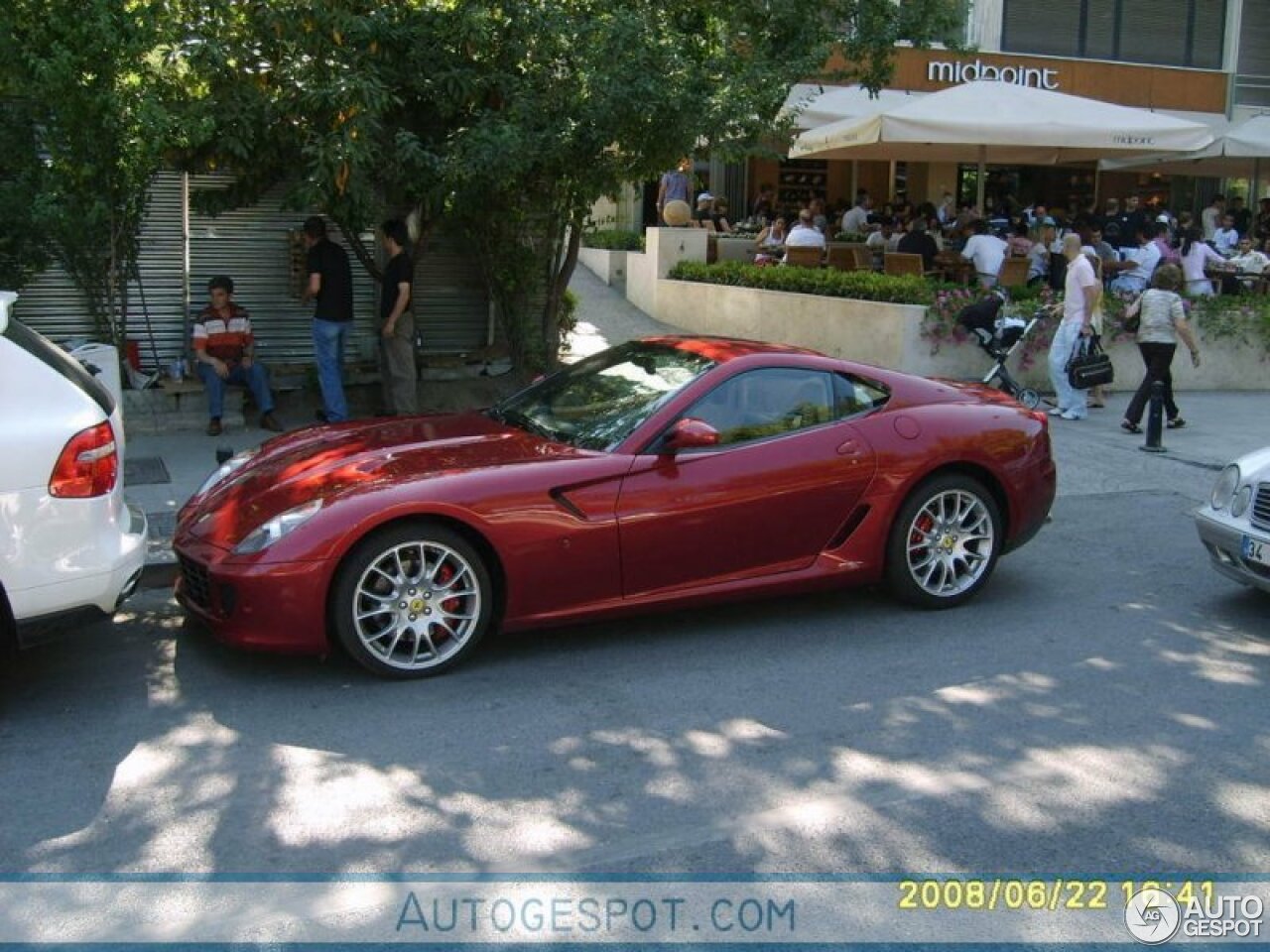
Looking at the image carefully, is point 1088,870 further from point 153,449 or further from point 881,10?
point 881,10

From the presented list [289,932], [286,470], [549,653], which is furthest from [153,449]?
[289,932]

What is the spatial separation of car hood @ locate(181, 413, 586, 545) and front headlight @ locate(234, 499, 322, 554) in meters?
0.05

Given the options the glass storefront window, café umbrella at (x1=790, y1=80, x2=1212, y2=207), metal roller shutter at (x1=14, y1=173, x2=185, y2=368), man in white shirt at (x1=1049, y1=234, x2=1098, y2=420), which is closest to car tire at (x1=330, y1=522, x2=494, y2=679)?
metal roller shutter at (x1=14, y1=173, x2=185, y2=368)

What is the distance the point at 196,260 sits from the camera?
11.9 metres

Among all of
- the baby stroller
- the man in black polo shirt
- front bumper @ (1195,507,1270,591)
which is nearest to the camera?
front bumper @ (1195,507,1270,591)

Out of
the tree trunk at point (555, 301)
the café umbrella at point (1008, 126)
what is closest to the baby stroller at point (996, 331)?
the café umbrella at point (1008, 126)

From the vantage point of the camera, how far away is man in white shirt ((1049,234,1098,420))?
12.2 m

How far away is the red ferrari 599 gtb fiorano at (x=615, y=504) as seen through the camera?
18.3 feet

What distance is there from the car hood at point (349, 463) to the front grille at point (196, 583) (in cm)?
13

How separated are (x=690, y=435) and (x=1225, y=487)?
2.93 metres

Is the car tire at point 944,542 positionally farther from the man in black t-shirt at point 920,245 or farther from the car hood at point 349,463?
the man in black t-shirt at point 920,245

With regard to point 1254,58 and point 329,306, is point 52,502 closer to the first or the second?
point 329,306

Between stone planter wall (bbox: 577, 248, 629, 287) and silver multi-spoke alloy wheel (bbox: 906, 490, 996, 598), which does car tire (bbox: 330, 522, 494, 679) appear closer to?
silver multi-spoke alloy wheel (bbox: 906, 490, 996, 598)

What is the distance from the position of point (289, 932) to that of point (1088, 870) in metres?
2.39
